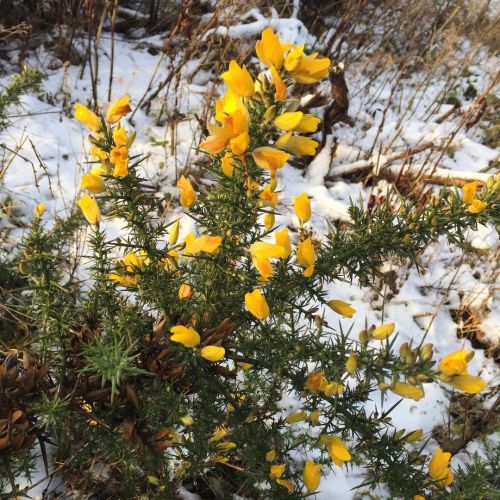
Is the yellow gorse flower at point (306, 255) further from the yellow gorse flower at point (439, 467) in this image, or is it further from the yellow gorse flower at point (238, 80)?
the yellow gorse flower at point (439, 467)

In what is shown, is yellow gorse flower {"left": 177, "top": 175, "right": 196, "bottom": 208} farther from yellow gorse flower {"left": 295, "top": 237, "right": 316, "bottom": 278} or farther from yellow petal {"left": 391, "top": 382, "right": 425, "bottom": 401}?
yellow petal {"left": 391, "top": 382, "right": 425, "bottom": 401}

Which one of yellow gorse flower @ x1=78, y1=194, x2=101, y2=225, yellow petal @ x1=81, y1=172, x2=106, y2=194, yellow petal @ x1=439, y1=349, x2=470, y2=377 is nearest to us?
yellow petal @ x1=439, y1=349, x2=470, y2=377

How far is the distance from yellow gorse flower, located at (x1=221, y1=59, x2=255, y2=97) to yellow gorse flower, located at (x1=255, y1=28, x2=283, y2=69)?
5 centimetres

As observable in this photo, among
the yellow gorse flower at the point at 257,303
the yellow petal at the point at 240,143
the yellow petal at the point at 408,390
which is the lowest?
the yellow gorse flower at the point at 257,303

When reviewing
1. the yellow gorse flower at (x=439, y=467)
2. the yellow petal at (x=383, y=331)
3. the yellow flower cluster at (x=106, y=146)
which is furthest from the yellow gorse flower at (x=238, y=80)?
the yellow gorse flower at (x=439, y=467)

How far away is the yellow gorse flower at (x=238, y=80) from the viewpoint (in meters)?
0.81

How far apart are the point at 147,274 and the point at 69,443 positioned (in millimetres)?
528

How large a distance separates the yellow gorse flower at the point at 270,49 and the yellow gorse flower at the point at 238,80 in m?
0.05

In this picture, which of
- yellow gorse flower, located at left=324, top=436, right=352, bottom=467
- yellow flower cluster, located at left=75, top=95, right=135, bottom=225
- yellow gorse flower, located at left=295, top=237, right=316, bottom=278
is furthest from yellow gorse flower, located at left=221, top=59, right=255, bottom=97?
yellow gorse flower, located at left=324, top=436, right=352, bottom=467

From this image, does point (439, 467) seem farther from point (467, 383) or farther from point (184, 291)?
point (184, 291)

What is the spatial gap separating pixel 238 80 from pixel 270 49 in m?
0.08

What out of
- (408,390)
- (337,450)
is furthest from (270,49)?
(337,450)

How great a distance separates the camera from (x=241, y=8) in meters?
3.57

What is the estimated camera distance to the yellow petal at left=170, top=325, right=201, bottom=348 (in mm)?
872
